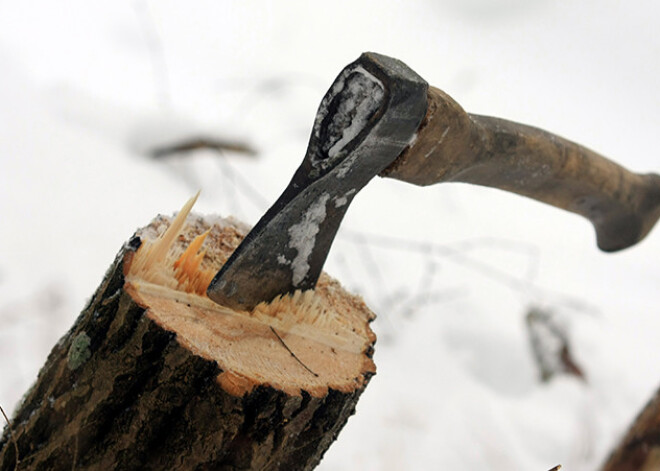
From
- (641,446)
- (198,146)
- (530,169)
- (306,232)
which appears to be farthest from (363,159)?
(198,146)

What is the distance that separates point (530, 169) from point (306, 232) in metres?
0.55

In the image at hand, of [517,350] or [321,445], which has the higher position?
[517,350]

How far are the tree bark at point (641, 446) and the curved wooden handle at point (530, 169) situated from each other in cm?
48

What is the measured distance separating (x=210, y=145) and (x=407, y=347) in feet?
3.98

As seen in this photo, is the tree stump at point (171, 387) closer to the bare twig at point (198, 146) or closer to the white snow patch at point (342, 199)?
the white snow patch at point (342, 199)

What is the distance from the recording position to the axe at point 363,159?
97 cm

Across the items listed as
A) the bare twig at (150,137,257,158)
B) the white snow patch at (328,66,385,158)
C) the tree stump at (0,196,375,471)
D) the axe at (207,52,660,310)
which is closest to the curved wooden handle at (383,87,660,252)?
the axe at (207,52,660,310)

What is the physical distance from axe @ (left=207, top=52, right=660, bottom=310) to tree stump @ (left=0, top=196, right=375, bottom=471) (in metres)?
0.08

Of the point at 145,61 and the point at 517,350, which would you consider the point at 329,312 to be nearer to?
the point at 517,350

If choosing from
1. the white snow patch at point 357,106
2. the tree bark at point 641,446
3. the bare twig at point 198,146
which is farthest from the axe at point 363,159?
the bare twig at point 198,146

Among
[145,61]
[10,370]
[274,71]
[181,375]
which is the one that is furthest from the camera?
[274,71]

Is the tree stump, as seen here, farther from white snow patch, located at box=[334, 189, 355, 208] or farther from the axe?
white snow patch, located at box=[334, 189, 355, 208]

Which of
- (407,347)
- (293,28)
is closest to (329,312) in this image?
(407,347)

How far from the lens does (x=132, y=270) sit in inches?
38.6
